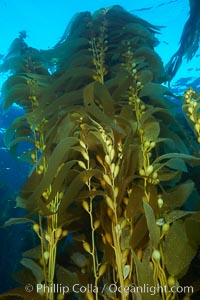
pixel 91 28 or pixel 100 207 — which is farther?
pixel 91 28

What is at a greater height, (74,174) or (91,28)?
(91,28)

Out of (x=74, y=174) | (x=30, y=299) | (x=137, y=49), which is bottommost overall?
(x=30, y=299)

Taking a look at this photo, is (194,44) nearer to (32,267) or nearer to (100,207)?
(100,207)

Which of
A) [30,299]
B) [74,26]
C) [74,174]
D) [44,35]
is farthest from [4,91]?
[44,35]

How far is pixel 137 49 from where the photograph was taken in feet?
9.58

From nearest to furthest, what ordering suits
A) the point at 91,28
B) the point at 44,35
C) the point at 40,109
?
the point at 40,109 → the point at 91,28 → the point at 44,35

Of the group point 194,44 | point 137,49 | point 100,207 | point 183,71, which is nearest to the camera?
point 100,207

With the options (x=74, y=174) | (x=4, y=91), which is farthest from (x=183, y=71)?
(x=74, y=174)

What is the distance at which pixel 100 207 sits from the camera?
147 centimetres

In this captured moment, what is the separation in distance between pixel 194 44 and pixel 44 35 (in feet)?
21.2

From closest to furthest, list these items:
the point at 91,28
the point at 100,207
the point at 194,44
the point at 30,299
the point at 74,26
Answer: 1. the point at 30,299
2. the point at 100,207
3. the point at 91,28
4. the point at 74,26
5. the point at 194,44

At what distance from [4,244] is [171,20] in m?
10.7

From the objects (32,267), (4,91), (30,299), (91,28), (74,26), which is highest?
(74,26)

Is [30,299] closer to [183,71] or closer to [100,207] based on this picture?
[100,207]
